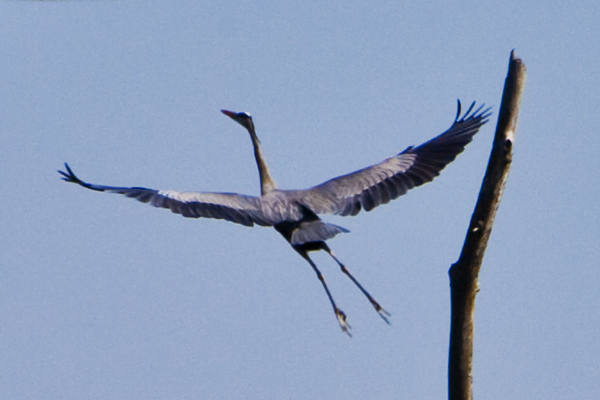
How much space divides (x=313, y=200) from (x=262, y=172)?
1.62 meters

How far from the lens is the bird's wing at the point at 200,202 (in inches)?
316

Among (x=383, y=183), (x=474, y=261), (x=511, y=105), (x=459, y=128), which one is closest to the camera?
(x=474, y=261)

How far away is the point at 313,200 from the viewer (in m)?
8.23

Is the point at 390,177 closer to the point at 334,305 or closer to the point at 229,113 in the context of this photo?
the point at 334,305

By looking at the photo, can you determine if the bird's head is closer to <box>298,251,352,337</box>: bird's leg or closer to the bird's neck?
the bird's neck

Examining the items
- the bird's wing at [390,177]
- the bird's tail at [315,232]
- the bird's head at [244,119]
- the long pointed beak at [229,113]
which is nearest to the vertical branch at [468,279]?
the bird's tail at [315,232]

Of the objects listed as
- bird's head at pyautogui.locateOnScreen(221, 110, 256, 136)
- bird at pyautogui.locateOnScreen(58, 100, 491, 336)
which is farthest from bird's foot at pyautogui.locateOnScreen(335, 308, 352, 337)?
bird's head at pyautogui.locateOnScreen(221, 110, 256, 136)

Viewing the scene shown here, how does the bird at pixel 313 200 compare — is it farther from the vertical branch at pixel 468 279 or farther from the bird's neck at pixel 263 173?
the vertical branch at pixel 468 279

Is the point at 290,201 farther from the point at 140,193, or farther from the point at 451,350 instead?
the point at 451,350

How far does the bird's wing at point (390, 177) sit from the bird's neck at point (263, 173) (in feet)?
3.05

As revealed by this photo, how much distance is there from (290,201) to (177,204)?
3.11 feet

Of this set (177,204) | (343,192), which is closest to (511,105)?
(343,192)

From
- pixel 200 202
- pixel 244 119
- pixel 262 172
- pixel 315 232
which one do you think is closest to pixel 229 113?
pixel 244 119

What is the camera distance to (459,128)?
10023mm
